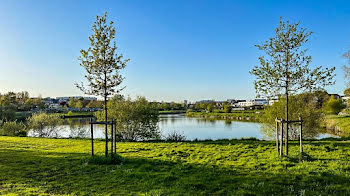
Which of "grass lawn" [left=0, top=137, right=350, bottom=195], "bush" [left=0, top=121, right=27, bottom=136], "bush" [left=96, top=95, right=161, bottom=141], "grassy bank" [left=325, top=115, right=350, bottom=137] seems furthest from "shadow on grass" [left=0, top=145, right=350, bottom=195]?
"grassy bank" [left=325, top=115, right=350, bottom=137]

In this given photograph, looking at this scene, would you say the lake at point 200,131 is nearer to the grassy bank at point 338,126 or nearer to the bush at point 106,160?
the grassy bank at point 338,126

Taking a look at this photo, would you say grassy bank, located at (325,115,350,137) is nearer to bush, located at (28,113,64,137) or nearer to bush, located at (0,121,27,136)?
bush, located at (28,113,64,137)

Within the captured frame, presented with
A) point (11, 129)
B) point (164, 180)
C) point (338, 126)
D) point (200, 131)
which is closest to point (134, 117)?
point (200, 131)

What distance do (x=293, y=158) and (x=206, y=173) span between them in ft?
15.5

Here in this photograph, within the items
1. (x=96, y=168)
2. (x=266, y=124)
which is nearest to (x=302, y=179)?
(x=96, y=168)

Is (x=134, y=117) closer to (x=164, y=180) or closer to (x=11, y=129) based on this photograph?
(x=164, y=180)

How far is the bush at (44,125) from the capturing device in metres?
34.1

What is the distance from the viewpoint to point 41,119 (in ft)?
112

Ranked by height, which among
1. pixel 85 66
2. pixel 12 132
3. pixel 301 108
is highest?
pixel 85 66

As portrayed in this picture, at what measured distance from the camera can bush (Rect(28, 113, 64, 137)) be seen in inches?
1344

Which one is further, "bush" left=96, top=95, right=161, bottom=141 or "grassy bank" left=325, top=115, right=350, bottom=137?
"grassy bank" left=325, top=115, right=350, bottom=137

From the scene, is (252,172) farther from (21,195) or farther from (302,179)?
(21,195)

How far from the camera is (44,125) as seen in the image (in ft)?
114

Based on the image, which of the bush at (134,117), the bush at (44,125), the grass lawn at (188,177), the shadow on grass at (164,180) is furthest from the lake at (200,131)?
the shadow on grass at (164,180)
